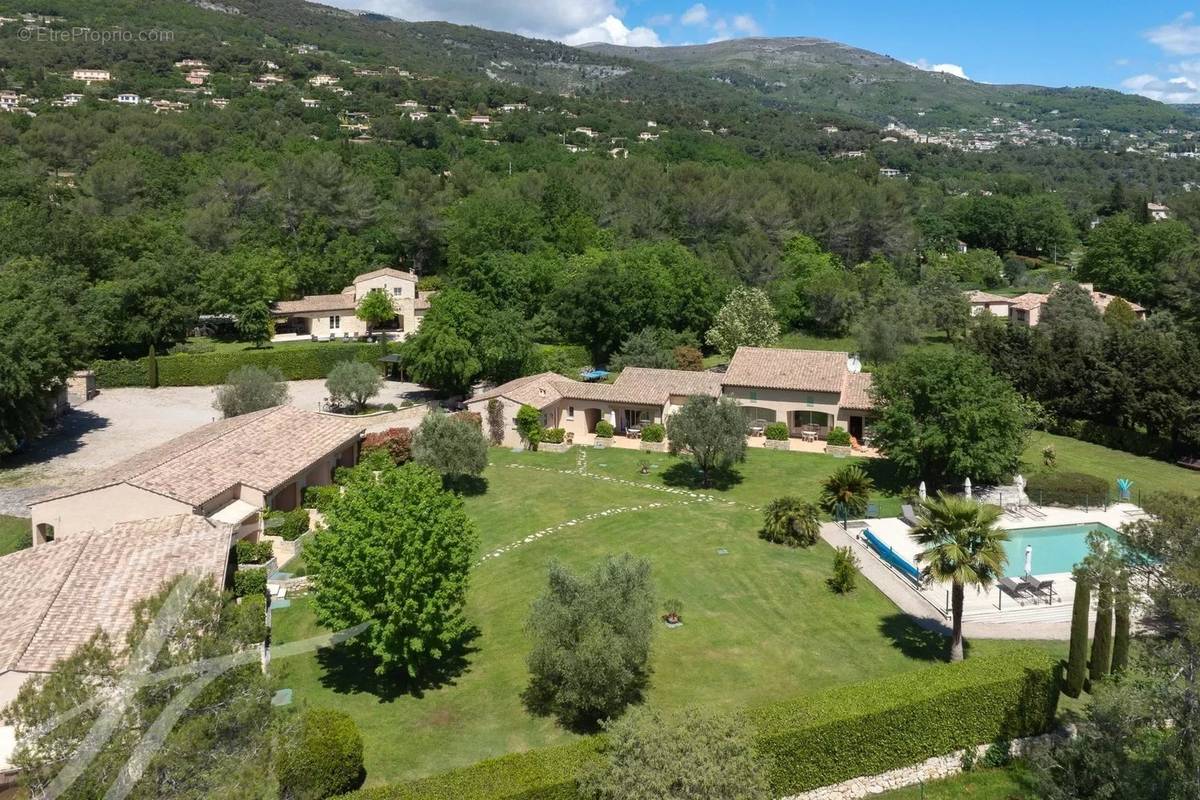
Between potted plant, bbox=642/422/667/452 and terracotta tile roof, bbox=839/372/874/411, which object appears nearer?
terracotta tile roof, bbox=839/372/874/411

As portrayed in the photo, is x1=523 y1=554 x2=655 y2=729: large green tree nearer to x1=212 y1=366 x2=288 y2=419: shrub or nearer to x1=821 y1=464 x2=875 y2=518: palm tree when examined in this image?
x1=821 y1=464 x2=875 y2=518: palm tree

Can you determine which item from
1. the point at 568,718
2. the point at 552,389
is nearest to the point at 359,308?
the point at 552,389

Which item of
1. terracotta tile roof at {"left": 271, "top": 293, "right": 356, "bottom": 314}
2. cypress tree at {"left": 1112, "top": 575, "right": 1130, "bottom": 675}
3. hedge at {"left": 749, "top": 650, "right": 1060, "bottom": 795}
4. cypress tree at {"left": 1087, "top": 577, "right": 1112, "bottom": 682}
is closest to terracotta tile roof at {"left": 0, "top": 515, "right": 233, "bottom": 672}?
hedge at {"left": 749, "top": 650, "right": 1060, "bottom": 795}

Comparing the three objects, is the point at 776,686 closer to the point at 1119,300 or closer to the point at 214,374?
the point at 214,374

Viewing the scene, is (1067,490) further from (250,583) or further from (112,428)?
(112,428)

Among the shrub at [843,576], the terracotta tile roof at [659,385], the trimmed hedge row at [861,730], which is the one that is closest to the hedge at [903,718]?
the trimmed hedge row at [861,730]

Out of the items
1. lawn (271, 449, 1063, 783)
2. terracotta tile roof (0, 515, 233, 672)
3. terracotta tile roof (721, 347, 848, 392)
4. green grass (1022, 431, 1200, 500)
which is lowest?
lawn (271, 449, 1063, 783)
